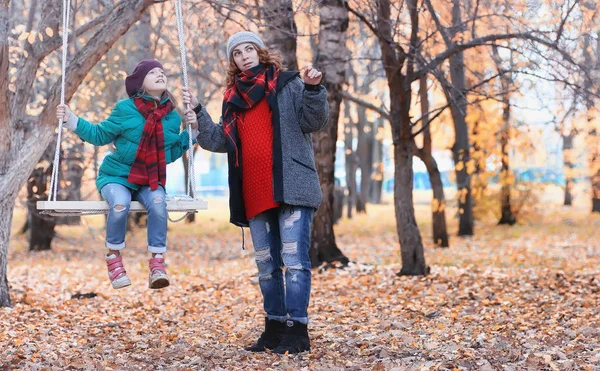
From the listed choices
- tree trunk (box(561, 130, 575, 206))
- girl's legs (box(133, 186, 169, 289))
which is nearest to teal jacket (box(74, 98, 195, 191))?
girl's legs (box(133, 186, 169, 289))

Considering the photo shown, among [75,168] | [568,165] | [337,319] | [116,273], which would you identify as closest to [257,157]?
[116,273]

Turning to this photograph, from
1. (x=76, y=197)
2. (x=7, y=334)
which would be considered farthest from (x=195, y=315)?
(x=76, y=197)

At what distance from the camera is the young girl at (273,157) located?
15.1 feet

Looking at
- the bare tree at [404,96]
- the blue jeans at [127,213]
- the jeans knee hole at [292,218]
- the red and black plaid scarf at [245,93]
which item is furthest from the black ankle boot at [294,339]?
the bare tree at [404,96]

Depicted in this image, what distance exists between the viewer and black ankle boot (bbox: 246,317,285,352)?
193 inches

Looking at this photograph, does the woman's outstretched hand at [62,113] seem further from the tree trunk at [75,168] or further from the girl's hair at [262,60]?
the tree trunk at [75,168]

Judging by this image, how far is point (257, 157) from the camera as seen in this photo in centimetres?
470

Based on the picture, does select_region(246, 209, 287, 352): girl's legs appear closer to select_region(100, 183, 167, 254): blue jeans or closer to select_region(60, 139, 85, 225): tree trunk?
select_region(100, 183, 167, 254): blue jeans

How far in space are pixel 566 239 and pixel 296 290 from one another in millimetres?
12695

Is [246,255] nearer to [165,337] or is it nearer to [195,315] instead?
[195,315]

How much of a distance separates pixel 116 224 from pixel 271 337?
1184mm

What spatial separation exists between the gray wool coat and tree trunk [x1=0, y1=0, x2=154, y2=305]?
192 cm

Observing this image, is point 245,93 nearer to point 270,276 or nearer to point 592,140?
point 270,276

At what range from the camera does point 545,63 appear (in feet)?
23.9
